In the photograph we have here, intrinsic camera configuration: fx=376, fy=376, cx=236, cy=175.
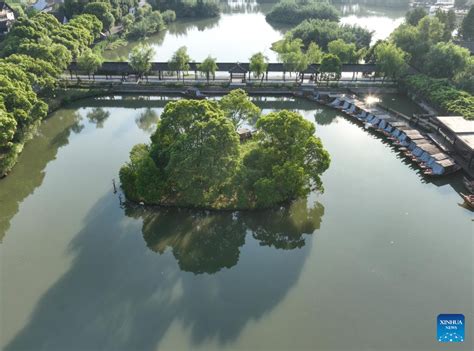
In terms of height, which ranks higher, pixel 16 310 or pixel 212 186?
pixel 212 186

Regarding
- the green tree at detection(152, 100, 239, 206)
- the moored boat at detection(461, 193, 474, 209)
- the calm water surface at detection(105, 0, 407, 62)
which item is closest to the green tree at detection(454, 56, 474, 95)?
the moored boat at detection(461, 193, 474, 209)

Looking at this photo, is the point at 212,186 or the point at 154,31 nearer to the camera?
the point at 212,186

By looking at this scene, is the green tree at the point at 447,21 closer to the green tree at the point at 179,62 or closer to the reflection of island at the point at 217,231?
the green tree at the point at 179,62

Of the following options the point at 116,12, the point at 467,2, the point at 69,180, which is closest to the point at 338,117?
the point at 69,180

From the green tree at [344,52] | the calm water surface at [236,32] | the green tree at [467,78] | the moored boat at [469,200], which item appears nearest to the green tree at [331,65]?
the green tree at [344,52]

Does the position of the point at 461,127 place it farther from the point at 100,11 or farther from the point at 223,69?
the point at 100,11

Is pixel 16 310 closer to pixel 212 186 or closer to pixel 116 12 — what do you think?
pixel 212 186

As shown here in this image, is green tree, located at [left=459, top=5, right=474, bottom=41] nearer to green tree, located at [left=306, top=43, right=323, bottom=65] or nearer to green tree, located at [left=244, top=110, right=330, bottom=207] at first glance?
green tree, located at [left=306, top=43, right=323, bottom=65]
